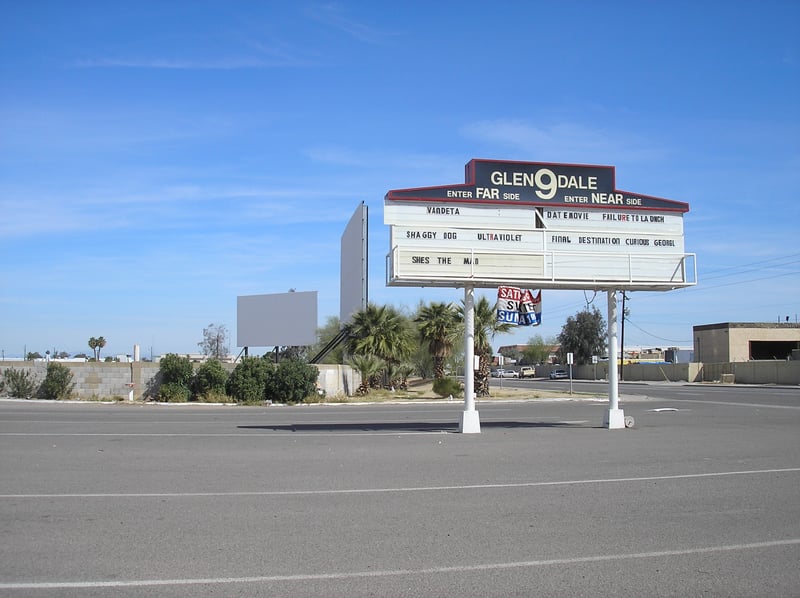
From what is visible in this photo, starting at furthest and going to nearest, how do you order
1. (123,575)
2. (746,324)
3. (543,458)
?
(746,324) → (543,458) → (123,575)

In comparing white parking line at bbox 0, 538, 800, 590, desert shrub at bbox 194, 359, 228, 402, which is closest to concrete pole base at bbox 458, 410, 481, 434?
white parking line at bbox 0, 538, 800, 590

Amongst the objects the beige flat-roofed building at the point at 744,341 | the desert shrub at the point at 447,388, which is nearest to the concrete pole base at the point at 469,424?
the desert shrub at the point at 447,388

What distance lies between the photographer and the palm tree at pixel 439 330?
4546 cm

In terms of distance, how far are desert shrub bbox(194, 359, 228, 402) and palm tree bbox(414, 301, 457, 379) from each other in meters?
13.9

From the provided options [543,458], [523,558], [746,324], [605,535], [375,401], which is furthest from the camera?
[746,324]

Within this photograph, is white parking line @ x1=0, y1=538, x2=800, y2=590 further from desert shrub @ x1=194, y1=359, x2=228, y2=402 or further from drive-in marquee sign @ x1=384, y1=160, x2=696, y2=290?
desert shrub @ x1=194, y1=359, x2=228, y2=402

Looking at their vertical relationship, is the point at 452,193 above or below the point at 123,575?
above

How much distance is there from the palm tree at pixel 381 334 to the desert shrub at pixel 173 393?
11.1 meters

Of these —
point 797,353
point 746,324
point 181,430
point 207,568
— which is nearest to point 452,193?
point 181,430

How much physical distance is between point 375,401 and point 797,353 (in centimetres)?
5214

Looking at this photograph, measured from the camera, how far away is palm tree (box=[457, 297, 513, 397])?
42.0m

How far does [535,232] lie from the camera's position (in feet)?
67.5

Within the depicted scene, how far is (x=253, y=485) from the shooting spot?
1137 cm

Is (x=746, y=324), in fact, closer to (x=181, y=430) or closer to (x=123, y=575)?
(x=181, y=430)
